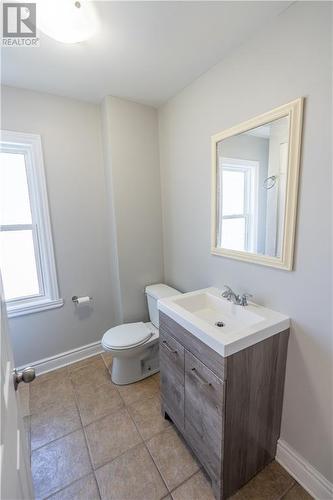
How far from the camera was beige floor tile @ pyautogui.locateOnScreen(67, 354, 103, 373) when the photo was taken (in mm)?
2156

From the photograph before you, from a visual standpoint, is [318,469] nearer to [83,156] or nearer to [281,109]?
[281,109]

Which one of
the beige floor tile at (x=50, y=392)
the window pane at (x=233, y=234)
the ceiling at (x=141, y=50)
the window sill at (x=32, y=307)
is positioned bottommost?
the beige floor tile at (x=50, y=392)

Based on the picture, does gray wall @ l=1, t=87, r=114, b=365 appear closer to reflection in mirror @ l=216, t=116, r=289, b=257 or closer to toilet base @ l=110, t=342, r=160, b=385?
toilet base @ l=110, t=342, r=160, b=385

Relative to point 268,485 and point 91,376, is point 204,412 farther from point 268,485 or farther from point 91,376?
point 91,376

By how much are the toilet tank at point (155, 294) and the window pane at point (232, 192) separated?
92 cm

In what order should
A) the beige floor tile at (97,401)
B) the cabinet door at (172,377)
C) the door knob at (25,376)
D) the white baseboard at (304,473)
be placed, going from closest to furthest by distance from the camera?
the door knob at (25,376) → the white baseboard at (304,473) → the cabinet door at (172,377) → the beige floor tile at (97,401)

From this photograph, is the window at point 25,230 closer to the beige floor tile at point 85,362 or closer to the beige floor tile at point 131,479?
the beige floor tile at point 85,362

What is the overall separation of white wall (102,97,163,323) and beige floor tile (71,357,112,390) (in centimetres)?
51

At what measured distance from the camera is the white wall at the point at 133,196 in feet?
6.56

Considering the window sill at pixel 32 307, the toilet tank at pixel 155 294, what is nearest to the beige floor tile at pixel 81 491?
the toilet tank at pixel 155 294

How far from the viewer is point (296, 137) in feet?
3.60

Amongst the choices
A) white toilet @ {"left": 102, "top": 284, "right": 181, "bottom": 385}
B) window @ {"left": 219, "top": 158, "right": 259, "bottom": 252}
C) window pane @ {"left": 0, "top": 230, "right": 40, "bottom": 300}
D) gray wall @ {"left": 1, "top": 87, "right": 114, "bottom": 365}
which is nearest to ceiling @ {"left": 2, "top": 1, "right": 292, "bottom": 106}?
gray wall @ {"left": 1, "top": 87, "right": 114, "bottom": 365}

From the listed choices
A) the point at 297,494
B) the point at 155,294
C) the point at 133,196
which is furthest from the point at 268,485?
the point at 133,196

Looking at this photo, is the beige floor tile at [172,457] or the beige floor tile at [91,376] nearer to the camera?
the beige floor tile at [172,457]
